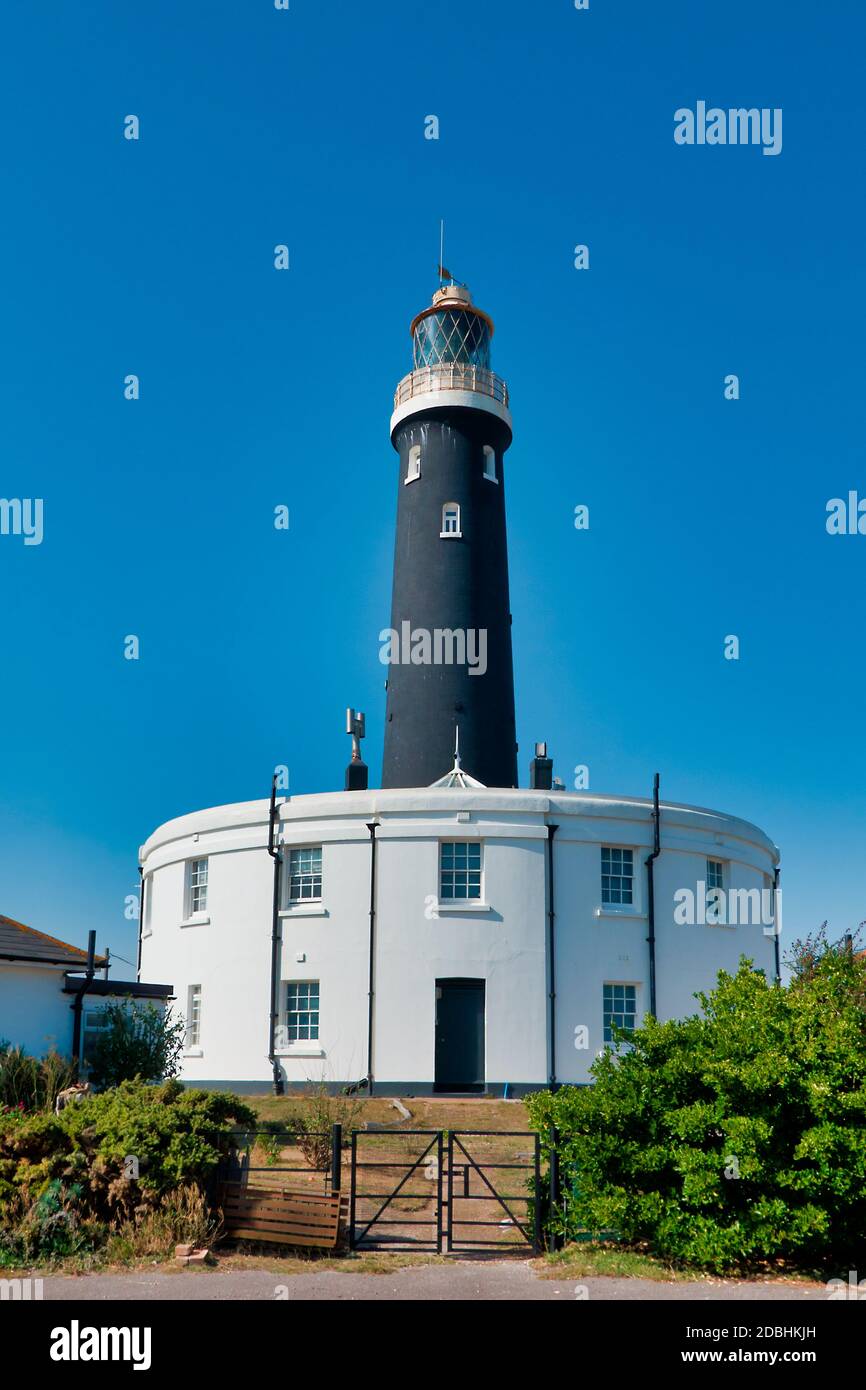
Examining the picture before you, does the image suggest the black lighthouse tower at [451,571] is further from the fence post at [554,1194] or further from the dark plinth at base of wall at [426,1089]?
the fence post at [554,1194]

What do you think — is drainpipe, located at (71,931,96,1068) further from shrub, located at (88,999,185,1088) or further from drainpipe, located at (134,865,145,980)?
drainpipe, located at (134,865,145,980)

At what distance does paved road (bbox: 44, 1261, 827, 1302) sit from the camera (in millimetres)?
10961

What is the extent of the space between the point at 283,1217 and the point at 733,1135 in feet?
15.2

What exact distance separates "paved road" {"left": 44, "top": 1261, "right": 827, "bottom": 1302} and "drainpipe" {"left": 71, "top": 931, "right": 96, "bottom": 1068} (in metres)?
9.79

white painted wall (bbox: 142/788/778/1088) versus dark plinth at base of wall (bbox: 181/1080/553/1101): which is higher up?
white painted wall (bbox: 142/788/778/1088)

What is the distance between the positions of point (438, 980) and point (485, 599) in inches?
416

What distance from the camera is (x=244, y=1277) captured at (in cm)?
1176

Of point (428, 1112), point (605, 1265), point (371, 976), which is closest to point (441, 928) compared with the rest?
point (371, 976)

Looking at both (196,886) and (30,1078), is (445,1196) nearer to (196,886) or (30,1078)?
(30,1078)

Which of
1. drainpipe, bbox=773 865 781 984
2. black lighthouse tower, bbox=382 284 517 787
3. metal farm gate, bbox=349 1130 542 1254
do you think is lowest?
metal farm gate, bbox=349 1130 542 1254

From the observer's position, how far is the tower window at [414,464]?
33.4 m

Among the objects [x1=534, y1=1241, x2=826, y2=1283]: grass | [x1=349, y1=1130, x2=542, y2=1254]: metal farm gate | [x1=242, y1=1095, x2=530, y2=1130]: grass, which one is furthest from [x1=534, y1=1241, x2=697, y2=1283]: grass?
[x1=242, y1=1095, x2=530, y2=1130]: grass

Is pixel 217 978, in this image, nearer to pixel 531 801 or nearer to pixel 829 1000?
pixel 531 801

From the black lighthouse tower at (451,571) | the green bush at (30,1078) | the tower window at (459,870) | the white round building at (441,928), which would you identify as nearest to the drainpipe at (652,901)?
the white round building at (441,928)
